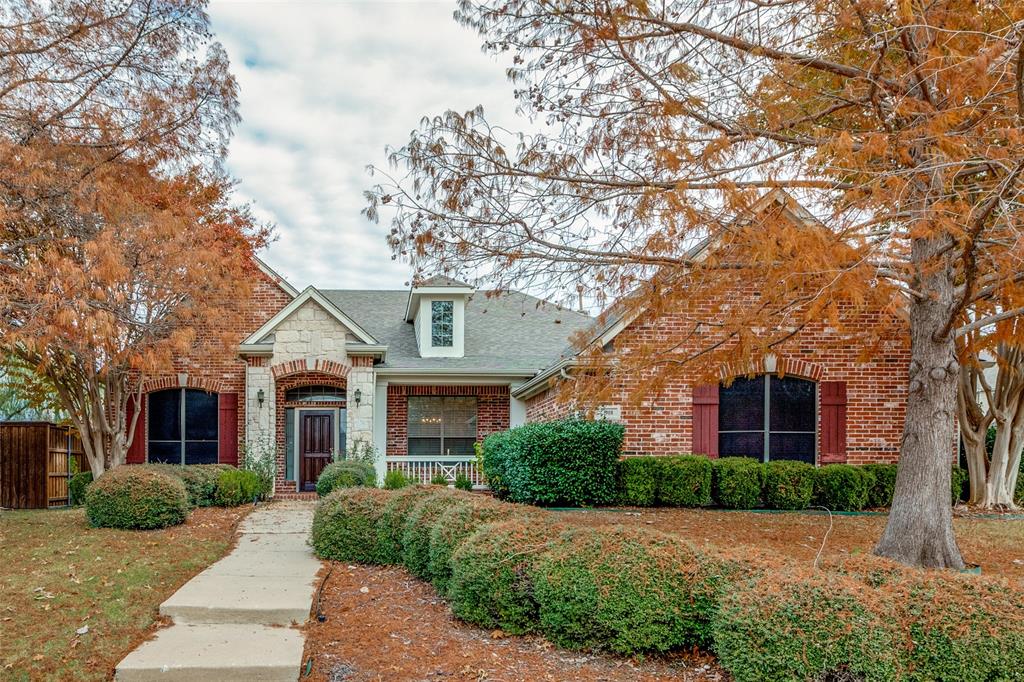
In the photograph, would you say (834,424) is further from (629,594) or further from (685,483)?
(629,594)

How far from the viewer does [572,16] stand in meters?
7.18

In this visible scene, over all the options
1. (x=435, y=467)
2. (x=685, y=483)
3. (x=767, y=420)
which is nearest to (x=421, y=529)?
(x=685, y=483)

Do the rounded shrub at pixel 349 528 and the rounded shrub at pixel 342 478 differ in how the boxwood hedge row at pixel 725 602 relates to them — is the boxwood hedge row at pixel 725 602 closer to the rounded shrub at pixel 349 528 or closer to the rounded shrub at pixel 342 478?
the rounded shrub at pixel 349 528

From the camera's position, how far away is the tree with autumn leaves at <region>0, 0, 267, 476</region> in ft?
27.9

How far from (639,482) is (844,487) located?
135 inches

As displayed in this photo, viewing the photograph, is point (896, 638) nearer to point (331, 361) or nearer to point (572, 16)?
point (572, 16)

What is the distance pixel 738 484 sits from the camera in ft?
40.8

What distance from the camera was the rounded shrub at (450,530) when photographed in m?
7.11

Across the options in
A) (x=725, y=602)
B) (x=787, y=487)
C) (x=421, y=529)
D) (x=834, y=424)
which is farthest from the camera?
(x=834, y=424)

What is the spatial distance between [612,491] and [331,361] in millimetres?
7340

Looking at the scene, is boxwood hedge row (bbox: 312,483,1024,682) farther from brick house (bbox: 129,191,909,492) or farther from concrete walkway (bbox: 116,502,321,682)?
brick house (bbox: 129,191,909,492)

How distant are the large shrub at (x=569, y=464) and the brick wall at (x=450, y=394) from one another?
6.33 meters

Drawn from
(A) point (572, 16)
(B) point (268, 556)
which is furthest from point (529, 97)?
(B) point (268, 556)

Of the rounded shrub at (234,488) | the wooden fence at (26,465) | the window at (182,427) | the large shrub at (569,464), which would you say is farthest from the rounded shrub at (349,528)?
the window at (182,427)
